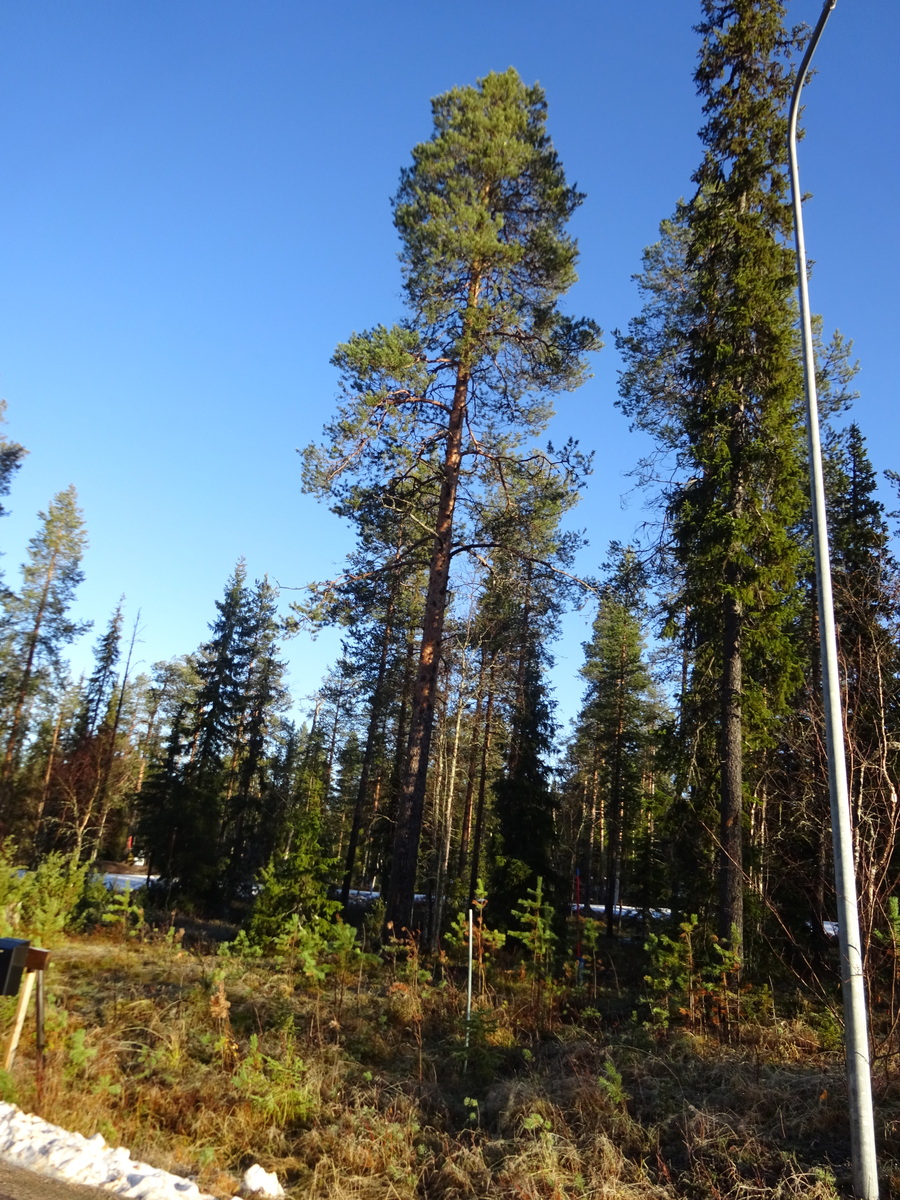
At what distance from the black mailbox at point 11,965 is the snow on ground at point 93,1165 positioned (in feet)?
3.12

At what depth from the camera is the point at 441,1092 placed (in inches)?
277

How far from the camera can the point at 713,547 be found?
11.5m

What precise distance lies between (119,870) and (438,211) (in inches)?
1806

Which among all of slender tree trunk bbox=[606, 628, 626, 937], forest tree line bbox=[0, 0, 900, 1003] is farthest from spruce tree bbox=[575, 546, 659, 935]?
forest tree line bbox=[0, 0, 900, 1003]

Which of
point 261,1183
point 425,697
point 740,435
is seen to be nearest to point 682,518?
point 740,435

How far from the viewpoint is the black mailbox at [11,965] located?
601 centimetres

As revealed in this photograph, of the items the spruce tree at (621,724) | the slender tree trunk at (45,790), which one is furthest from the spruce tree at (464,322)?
the slender tree trunk at (45,790)

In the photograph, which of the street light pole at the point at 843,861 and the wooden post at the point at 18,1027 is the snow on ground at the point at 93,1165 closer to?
the wooden post at the point at 18,1027

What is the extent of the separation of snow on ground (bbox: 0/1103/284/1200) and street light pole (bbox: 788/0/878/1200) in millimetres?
3751

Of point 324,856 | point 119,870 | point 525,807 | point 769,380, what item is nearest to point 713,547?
point 769,380

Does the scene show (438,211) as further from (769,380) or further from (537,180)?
(769,380)

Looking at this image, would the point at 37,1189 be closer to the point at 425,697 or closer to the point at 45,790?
the point at 425,697

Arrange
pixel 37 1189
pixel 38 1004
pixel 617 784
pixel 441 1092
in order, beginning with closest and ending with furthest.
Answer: pixel 37 1189 < pixel 38 1004 < pixel 441 1092 < pixel 617 784

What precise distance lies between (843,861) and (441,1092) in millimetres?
4364
